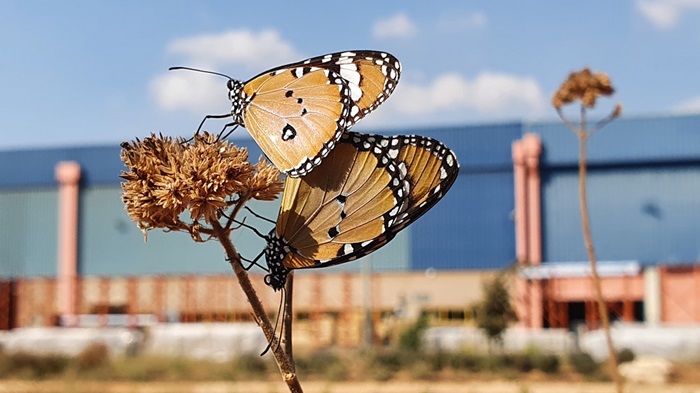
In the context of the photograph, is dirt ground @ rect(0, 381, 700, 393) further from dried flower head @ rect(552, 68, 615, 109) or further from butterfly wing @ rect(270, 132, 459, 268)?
butterfly wing @ rect(270, 132, 459, 268)

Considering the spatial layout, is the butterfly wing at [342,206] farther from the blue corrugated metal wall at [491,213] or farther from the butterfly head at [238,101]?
the blue corrugated metal wall at [491,213]

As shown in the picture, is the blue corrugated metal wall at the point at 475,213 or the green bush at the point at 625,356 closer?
the green bush at the point at 625,356

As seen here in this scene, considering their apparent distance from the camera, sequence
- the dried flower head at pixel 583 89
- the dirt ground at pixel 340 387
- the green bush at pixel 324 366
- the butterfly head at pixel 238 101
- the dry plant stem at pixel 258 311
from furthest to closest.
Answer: the green bush at pixel 324 366
the dirt ground at pixel 340 387
the dried flower head at pixel 583 89
the butterfly head at pixel 238 101
the dry plant stem at pixel 258 311

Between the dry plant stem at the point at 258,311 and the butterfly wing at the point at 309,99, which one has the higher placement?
the butterfly wing at the point at 309,99

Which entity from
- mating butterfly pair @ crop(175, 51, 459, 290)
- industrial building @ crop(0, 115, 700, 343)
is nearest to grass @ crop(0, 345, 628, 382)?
industrial building @ crop(0, 115, 700, 343)

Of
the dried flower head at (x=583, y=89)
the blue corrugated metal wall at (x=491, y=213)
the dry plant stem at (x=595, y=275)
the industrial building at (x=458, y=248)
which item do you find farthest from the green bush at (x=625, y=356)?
the dry plant stem at (x=595, y=275)

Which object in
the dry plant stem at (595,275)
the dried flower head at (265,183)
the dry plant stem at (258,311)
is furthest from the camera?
the dry plant stem at (595,275)

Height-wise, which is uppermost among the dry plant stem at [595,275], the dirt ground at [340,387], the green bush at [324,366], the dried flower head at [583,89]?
the dried flower head at [583,89]
